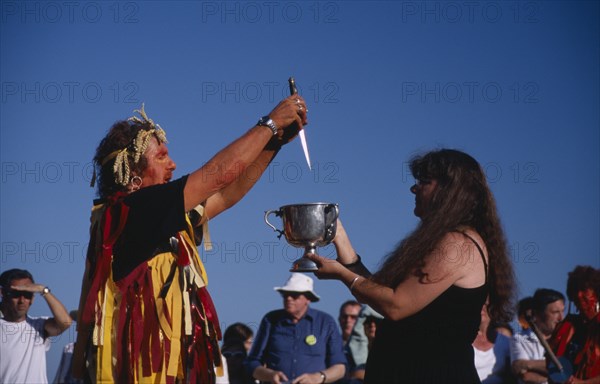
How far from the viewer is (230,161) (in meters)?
3.38

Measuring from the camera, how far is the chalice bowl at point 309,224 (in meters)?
3.92

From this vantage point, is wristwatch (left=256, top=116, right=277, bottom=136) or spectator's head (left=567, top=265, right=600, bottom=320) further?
spectator's head (left=567, top=265, right=600, bottom=320)

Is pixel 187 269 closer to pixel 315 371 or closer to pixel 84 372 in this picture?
pixel 84 372

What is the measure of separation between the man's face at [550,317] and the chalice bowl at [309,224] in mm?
4990

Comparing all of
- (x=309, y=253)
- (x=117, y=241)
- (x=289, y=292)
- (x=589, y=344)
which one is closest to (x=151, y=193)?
(x=117, y=241)

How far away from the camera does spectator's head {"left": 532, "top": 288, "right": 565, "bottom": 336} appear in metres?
8.25

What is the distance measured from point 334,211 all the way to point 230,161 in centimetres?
78

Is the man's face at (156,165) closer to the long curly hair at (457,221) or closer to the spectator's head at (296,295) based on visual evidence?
the long curly hair at (457,221)

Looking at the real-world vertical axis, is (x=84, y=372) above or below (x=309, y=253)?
below

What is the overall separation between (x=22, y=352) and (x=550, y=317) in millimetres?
5157

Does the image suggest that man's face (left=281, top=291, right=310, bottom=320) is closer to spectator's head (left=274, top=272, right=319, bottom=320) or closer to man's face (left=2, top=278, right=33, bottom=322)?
spectator's head (left=274, top=272, right=319, bottom=320)

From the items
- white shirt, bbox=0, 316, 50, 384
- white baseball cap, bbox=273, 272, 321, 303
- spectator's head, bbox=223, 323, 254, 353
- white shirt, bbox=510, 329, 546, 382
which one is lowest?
white shirt, bbox=510, 329, 546, 382

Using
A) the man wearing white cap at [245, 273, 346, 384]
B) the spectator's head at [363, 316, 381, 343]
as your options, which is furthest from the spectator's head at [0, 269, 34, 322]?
the spectator's head at [363, 316, 381, 343]

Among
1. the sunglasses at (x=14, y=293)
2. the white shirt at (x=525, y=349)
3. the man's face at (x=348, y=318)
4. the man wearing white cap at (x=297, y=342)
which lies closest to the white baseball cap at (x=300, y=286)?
the man wearing white cap at (x=297, y=342)
